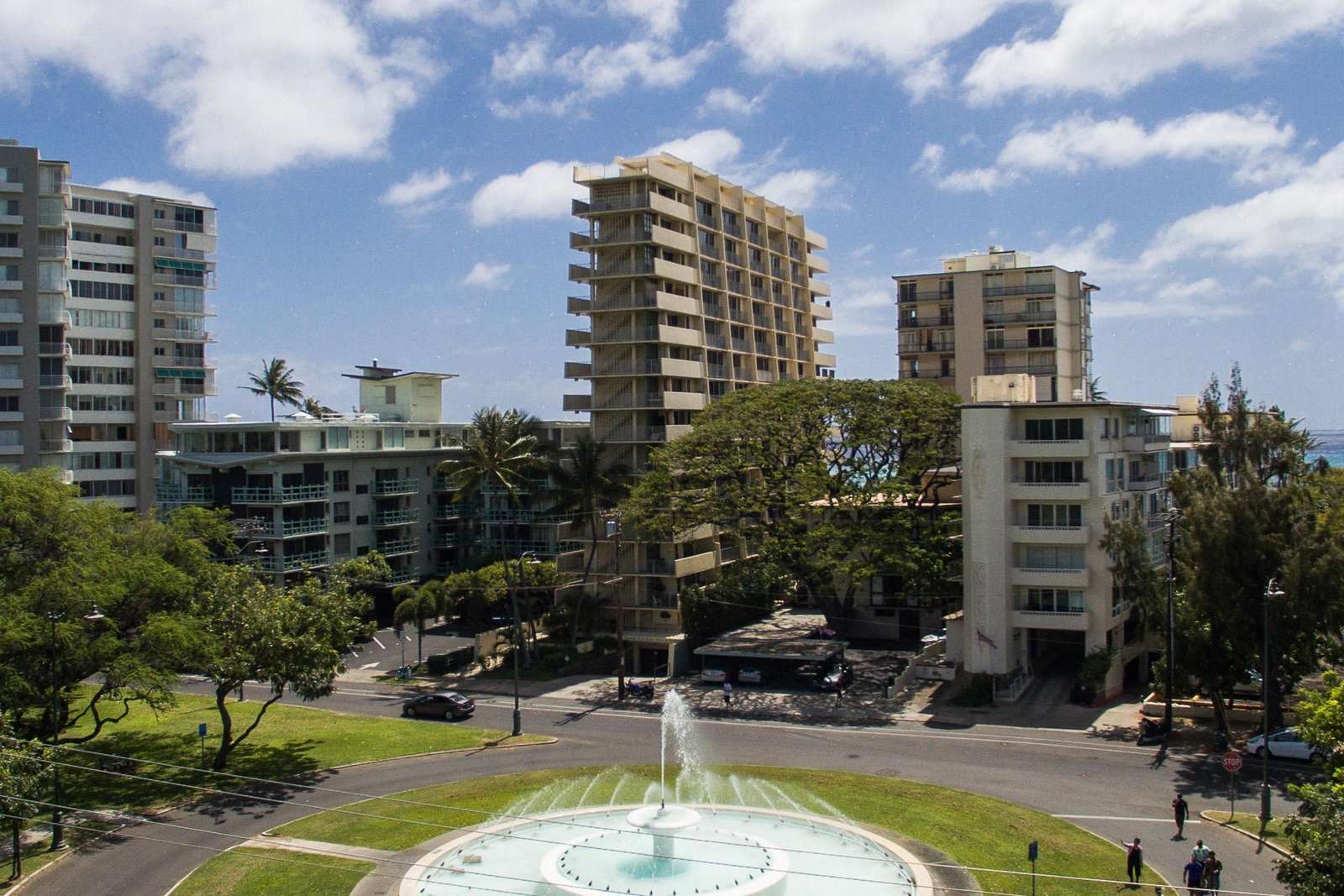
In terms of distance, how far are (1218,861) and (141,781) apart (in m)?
Result: 42.0

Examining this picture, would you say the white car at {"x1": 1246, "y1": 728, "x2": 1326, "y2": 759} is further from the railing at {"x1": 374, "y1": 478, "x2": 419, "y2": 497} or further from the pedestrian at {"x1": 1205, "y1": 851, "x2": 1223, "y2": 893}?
the railing at {"x1": 374, "y1": 478, "x2": 419, "y2": 497}

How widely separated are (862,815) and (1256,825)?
13.3 metres

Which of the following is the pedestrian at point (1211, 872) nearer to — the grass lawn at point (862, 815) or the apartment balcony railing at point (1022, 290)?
the grass lawn at point (862, 815)

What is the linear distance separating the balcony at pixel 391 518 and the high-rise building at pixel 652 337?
17.8m

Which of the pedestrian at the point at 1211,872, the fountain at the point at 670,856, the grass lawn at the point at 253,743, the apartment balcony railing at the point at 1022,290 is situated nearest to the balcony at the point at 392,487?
the grass lawn at the point at 253,743

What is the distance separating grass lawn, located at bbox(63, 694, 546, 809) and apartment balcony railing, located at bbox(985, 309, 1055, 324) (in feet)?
191

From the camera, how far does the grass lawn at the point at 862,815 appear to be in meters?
35.9

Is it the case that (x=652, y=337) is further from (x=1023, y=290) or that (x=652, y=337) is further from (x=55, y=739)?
(x=55, y=739)

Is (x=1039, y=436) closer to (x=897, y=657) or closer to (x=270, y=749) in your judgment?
(x=897, y=657)

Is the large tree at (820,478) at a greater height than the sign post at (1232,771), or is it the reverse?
the large tree at (820,478)

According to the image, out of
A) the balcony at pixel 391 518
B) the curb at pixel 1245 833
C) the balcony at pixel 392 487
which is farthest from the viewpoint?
the balcony at pixel 392 487

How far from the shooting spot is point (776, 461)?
70.7m

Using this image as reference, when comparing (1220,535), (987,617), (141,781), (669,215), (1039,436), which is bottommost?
(141,781)

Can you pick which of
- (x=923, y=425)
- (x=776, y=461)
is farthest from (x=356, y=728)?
(x=923, y=425)
